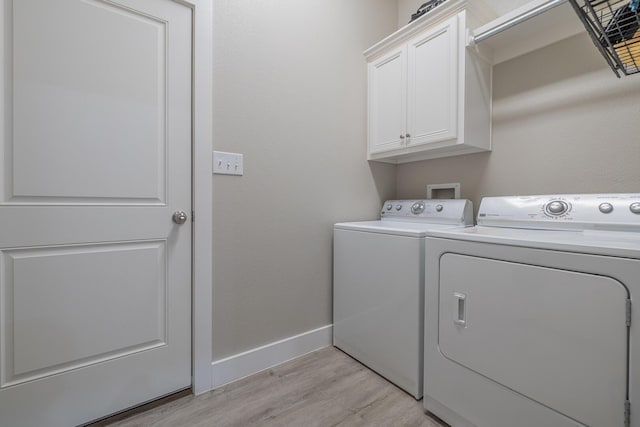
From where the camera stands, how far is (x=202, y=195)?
1407 mm

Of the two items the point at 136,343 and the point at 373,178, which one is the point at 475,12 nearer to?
the point at 373,178

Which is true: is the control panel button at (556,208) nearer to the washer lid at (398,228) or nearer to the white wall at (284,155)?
the washer lid at (398,228)

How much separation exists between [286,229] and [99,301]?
93 cm

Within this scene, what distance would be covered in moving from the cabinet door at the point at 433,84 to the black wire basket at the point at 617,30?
1.91 feet

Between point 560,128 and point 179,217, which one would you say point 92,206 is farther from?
point 560,128

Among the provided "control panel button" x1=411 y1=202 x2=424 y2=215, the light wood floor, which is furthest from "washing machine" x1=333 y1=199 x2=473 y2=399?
the light wood floor

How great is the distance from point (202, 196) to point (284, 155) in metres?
0.53

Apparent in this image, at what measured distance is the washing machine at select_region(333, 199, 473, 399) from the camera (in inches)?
53.4

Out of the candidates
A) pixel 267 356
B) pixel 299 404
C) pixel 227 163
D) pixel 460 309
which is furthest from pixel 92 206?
pixel 460 309

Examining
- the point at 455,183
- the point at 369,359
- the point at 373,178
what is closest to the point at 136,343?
the point at 369,359

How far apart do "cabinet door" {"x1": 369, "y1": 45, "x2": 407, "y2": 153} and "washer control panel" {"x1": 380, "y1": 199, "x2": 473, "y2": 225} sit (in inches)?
16.0

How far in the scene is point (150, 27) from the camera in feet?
4.20

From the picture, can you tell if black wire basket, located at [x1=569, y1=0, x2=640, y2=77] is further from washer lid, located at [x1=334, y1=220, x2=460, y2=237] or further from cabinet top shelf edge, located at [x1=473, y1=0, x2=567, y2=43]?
washer lid, located at [x1=334, y1=220, x2=460, y2=237]

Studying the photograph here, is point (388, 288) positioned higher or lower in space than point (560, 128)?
lower
